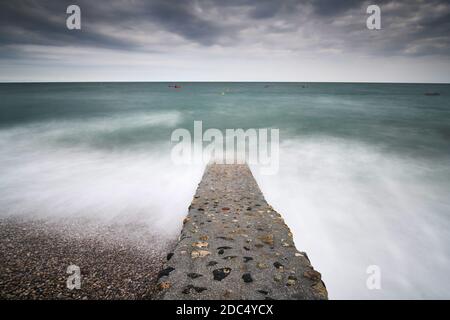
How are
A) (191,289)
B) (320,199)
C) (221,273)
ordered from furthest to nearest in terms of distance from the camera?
(320,199), (221,273), (191,289)

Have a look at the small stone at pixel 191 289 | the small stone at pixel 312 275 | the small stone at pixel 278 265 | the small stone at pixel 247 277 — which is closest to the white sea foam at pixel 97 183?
the small stone at pixel 191 289

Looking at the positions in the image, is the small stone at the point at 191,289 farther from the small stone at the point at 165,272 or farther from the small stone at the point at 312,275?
the small stone at the point at 312,275

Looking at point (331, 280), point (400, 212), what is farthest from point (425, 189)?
point (331, 280)

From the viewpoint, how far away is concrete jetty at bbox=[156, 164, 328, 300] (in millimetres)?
3188

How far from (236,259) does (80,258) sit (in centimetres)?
293

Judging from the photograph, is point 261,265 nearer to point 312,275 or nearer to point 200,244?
point 312,275

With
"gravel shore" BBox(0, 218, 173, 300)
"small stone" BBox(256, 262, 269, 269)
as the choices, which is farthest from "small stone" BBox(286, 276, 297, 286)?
"gravel shore" BBox(0, 218, 173, 300)

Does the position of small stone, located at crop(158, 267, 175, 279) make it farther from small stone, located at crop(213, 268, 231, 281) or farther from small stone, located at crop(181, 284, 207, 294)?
small stone, located at crop(213, 268, 231, 281)

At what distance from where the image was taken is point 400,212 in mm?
6469

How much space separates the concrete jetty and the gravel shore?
0.62 metres

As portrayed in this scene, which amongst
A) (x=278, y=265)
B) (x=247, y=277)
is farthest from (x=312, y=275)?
(x=247, y=277)

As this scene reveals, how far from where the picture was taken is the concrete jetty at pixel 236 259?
3.19 meters

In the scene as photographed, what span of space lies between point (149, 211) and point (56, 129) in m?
15.6

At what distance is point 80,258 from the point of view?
4312mm
